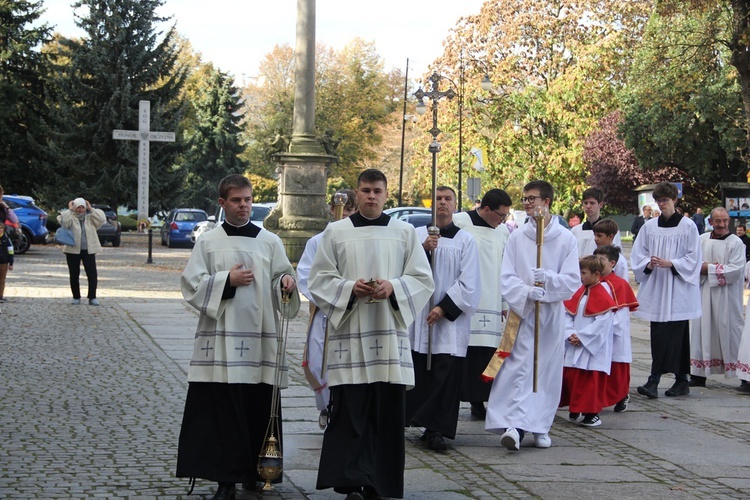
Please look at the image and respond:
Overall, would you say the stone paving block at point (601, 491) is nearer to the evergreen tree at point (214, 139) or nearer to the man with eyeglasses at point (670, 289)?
the man with eyeglasses at point (670, 289)

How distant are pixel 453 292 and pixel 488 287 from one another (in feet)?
3.97

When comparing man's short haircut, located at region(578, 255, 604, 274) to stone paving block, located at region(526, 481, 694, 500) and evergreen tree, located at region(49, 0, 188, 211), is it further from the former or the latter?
evergreen tree, located at region(49, 0, 188, 211)

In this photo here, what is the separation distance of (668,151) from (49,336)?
116 ft

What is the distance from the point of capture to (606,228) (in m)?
10.2

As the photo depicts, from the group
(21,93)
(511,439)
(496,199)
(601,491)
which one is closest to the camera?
(601,491)

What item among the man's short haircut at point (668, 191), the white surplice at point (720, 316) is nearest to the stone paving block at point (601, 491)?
the man's short haircut at point (668, 191)

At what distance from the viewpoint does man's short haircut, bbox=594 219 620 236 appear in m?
10.1

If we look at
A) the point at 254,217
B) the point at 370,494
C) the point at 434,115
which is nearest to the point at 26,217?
the point at 254,217

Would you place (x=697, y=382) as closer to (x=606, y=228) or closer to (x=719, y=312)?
(x=719, y=312)

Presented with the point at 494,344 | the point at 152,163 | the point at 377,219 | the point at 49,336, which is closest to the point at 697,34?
the point at 49,336

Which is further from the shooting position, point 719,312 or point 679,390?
point 719,312

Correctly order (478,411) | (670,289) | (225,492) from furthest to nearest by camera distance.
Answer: (670,289), (478,411), (225,492)

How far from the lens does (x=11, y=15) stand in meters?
47.2

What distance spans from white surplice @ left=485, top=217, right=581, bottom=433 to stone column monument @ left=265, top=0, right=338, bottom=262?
786 inches
